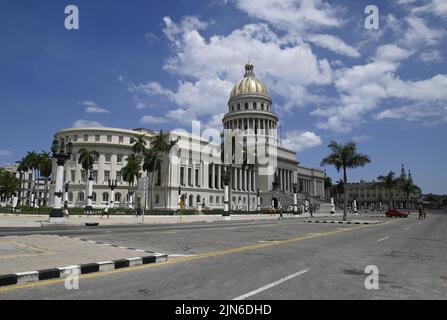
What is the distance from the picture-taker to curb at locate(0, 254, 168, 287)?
6.85 meters

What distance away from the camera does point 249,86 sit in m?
119

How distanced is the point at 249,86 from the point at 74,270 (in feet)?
376

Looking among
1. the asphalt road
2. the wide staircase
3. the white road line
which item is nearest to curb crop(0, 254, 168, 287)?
the asphalt road

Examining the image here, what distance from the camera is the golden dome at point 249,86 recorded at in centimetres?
11812

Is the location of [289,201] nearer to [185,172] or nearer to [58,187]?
[185,172]

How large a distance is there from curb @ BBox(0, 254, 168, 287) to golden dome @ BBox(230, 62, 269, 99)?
111 metres

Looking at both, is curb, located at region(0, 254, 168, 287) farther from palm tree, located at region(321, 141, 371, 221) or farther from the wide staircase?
the wide staircase

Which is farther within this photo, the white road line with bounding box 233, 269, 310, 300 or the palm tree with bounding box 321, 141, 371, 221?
the palm tree with bounding box 321, 141, 371, 221

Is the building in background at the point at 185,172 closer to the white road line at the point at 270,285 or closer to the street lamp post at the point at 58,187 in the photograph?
the street lamp post at the point at 58,187

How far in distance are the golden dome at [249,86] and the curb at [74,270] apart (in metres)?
111

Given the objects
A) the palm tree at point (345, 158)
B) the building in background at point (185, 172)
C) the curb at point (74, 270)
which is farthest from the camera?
the building in background at point (185, 172)

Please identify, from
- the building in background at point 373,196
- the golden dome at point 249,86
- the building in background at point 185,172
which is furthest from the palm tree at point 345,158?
the building in background at point 373,196

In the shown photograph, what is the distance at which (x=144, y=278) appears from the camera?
7547 millimetres

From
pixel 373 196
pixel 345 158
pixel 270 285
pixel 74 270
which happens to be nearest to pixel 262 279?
pixel 270 285
